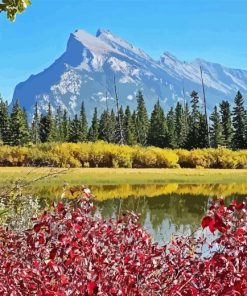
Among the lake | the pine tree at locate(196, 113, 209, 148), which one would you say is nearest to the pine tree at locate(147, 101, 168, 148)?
the pine tree at locate(196, 113, 209, 148)

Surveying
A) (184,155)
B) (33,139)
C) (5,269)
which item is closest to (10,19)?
(5,269)

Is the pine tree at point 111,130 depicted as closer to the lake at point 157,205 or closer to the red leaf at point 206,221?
the lake at point 157,205

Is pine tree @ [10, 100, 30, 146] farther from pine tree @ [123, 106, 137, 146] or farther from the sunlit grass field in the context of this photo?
the sunlit grass field

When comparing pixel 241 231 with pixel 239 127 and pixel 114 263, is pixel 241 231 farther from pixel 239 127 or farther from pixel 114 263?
pixel 239 127

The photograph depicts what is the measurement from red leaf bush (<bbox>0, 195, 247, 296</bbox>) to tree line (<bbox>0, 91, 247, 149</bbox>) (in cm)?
6303

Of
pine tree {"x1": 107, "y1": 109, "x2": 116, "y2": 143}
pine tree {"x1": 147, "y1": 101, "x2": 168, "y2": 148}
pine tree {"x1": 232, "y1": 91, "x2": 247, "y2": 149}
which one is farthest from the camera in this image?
pine tree {"x1": 107, "y1": 109, "x2": 116, "y2": 143}

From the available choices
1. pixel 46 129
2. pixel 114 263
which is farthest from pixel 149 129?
pixel 114 263

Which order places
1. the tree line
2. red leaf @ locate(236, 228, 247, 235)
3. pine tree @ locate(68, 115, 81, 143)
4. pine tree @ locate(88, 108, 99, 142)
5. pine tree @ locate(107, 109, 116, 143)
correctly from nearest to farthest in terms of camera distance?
1. red leaf @ locate(236, 228, 247, 235)
2. the tree line
3. pine tree @ locate(68, 115, 81, 143)
4. pine tree @ locate(88, 108, 99, 142)
5. pine tree @ locate(107, 109, 116, 143)

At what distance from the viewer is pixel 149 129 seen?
88.1m

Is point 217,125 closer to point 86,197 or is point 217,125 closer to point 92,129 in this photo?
point 92,129

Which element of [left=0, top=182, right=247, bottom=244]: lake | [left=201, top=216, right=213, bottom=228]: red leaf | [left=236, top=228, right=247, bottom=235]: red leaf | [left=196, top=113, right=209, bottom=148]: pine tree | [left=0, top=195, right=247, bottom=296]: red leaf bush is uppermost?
[left=196, top=113, right=209, bottom=148]: pine tree

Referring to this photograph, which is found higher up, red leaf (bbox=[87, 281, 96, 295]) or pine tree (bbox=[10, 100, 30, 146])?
pine tree (bbox=[10, 100, 30, 146])

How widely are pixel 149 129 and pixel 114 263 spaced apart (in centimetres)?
8428

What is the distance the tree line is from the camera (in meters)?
74.9
